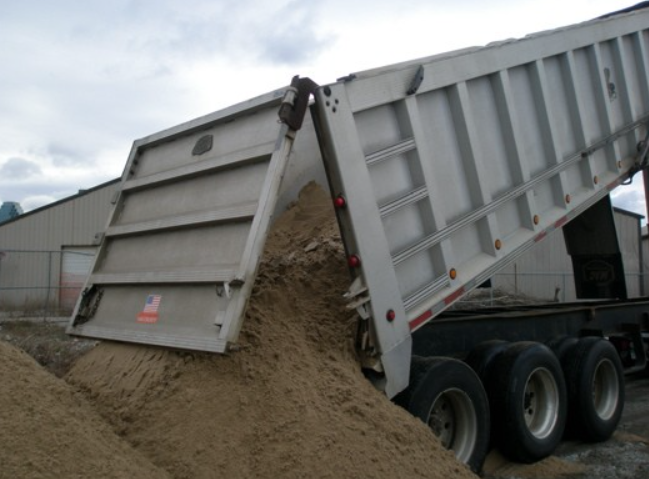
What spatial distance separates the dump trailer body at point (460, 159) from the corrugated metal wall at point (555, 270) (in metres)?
15.8

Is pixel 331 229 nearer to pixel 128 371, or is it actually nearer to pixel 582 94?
pixel 128 371

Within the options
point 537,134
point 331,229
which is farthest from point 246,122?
point 537,134

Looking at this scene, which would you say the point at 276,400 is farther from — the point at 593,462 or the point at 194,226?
the point at 593,462

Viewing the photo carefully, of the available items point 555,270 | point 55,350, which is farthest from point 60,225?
point 555,270

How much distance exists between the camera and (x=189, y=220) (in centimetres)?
434

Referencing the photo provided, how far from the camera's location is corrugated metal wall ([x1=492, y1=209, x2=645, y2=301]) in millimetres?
23672

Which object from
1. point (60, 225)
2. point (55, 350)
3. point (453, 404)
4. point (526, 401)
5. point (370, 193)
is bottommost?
point (526, 401)

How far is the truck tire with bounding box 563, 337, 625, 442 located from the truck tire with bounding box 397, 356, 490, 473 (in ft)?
5.39

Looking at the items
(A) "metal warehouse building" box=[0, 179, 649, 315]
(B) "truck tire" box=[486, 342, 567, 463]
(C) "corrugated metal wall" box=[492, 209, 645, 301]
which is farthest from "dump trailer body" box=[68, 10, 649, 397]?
(C) "corrugated metal wall" box=[492, 209, 645, 301]

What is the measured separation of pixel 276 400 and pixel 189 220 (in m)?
1.41

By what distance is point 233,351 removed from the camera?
3811mm

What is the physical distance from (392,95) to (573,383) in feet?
11.3

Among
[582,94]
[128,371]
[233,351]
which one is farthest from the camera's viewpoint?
[582,94]

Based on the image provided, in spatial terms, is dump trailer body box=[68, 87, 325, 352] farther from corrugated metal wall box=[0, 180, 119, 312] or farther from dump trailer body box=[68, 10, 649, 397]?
corrugated metal wall box=[0, 180, 119, 312]
